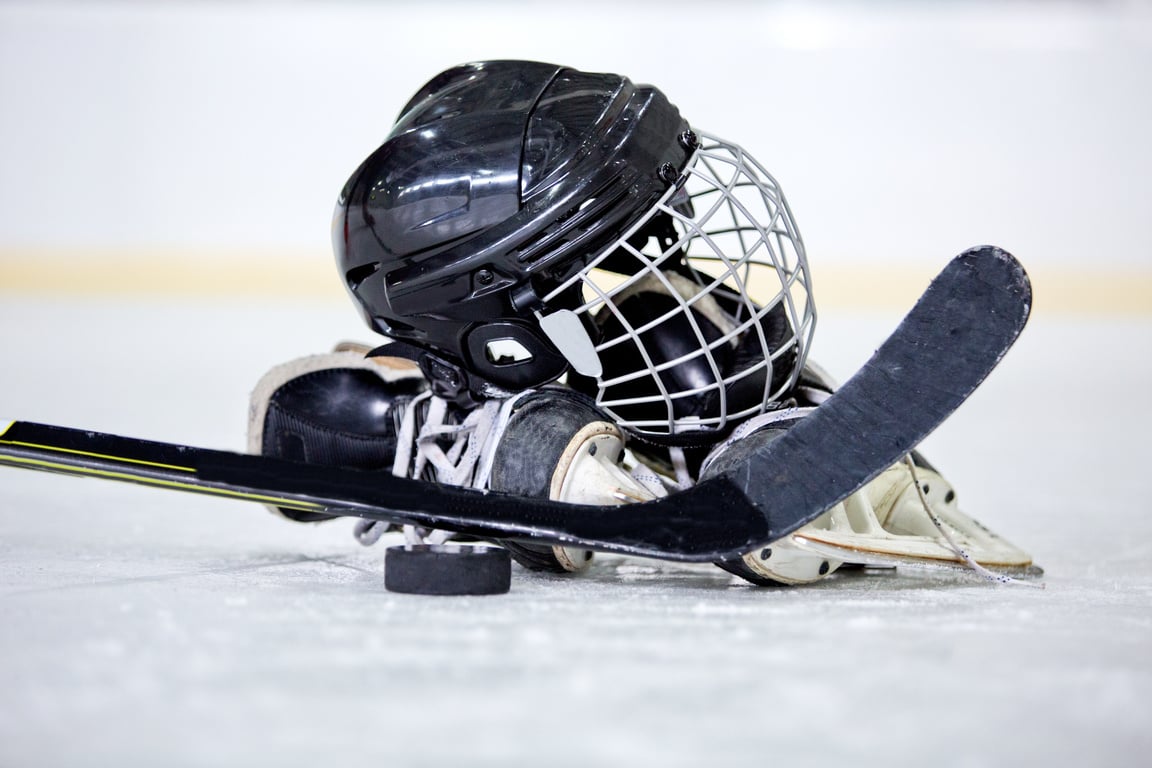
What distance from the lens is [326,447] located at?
4.74 ft

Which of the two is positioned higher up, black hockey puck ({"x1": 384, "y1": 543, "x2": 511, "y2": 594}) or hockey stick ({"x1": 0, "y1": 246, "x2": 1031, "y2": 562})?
hockey stick ({"x1": 0, "y1": 246, "x2": 1031, "y2": 562})

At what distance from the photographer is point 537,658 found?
84 centimetres

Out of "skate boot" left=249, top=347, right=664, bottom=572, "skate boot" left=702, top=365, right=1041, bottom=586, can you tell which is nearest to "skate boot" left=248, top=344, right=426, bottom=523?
"skate boot" left=249, top=347, right=664, bottom=572

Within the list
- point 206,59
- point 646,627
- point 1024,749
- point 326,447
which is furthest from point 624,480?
point 206,59

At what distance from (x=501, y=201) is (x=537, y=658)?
1.73ft

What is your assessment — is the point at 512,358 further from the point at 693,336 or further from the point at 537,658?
the point at 537,658

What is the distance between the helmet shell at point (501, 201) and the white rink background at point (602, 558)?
285mm

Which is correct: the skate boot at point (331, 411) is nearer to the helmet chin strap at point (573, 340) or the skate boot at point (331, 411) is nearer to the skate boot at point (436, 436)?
the skate boot at point (436, 436)

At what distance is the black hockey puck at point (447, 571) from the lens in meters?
1.09

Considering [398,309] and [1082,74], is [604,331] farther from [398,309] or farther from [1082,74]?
[1082,74]

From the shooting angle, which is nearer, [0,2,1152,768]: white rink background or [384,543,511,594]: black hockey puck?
[0,2,1152,768]: white rink background

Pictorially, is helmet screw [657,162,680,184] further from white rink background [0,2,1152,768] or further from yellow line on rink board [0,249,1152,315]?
yellow line on rink board [0,249,1152,315]

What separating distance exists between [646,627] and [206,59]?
5.32m

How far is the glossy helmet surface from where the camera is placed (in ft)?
3.96
